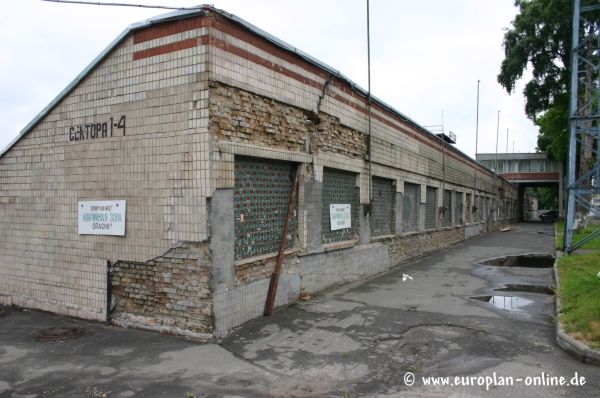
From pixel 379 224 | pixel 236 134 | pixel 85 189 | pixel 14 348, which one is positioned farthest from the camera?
pixel 379 224

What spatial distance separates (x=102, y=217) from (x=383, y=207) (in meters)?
8.12

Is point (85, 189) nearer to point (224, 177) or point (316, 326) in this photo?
point (224, 177)

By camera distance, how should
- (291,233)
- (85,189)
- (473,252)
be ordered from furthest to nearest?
(473,252) → (291,233) → (85,189)

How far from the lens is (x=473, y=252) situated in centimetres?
1725

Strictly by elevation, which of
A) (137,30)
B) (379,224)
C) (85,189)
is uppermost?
(137,30)

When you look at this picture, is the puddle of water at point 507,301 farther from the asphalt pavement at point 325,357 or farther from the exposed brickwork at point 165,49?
the exposed brickwork at point 165,49

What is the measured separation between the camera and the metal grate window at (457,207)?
2139cm

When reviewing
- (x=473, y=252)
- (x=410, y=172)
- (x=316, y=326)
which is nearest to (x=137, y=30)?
(x=316, y=326)

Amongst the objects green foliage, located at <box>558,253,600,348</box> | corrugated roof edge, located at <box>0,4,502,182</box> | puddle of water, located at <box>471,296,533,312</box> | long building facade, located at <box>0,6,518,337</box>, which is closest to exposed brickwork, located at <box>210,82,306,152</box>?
long building facade, located at <box>0,6,518,337</box>

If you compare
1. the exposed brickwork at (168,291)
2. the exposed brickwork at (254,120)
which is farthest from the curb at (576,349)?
the exposed brickwork at (254,120)

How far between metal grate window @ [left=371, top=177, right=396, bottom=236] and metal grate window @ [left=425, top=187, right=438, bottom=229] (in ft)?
13.5

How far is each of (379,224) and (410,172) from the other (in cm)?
314

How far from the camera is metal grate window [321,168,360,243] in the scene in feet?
30.3

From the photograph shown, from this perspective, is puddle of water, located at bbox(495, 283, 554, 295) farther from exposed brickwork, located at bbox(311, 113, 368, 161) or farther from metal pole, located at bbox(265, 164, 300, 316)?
metal pole, located at bbox(265, 164, 300, 316)
